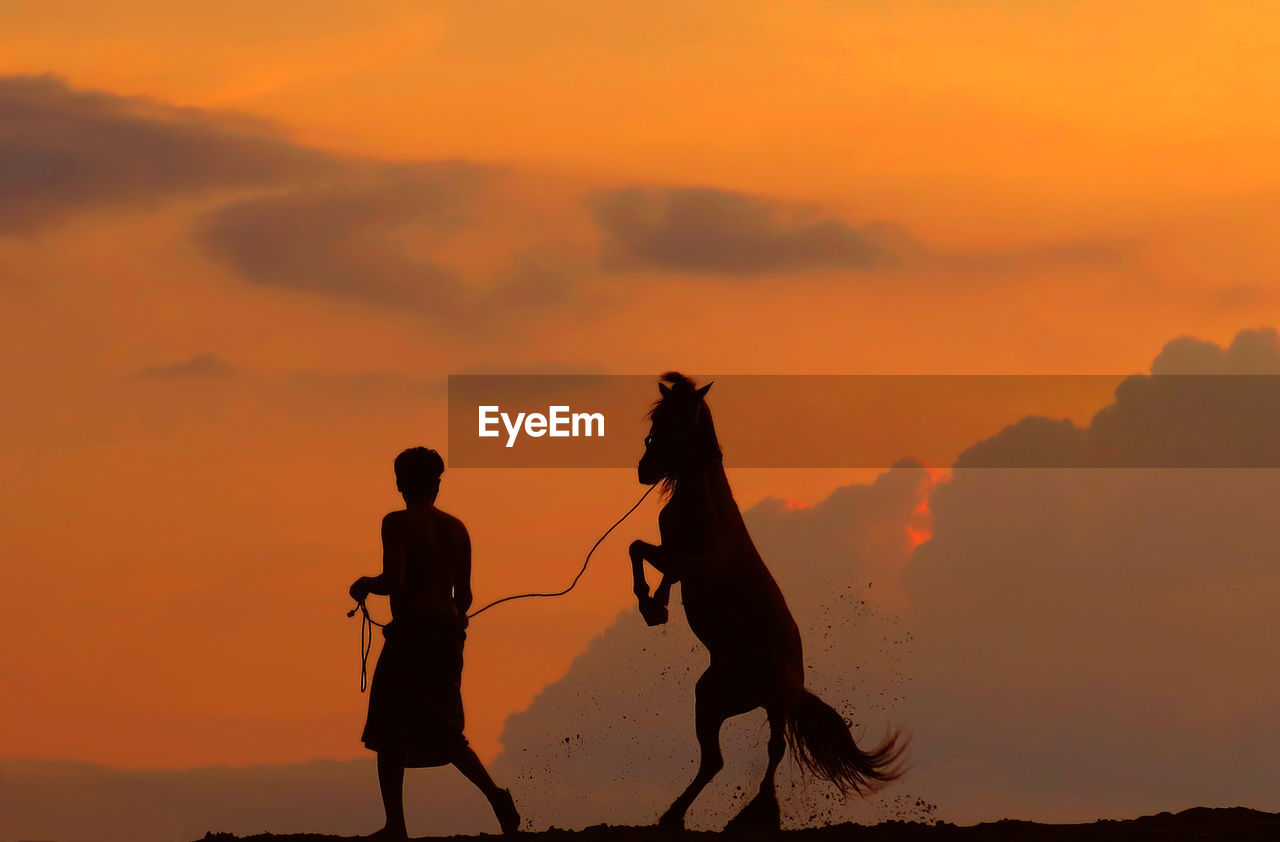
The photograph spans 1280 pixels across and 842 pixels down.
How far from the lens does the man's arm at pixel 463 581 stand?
14.3m

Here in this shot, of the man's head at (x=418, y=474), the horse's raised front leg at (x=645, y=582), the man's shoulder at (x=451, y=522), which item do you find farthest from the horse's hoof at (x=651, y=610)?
the man's head at (x=418, y=474)

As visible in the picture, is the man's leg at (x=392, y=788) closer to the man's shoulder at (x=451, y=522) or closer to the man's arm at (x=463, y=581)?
the man's arm at (x=463, y=581)

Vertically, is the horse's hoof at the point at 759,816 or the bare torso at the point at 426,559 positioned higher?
the bare torso at the point at 426,559

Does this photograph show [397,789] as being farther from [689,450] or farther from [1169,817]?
[1169,817]

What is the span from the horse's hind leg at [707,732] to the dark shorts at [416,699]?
1554 millimetres

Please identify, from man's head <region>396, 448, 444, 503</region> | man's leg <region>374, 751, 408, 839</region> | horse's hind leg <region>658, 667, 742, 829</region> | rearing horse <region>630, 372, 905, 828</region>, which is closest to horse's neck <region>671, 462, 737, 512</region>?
rearing horse <region>630, 372, 905, 828</region>

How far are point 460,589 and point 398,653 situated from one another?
1.94 feet

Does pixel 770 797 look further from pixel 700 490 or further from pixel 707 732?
pixel 700 490

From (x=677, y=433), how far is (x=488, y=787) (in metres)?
2.73

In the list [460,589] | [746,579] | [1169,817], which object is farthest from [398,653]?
[1169,817]

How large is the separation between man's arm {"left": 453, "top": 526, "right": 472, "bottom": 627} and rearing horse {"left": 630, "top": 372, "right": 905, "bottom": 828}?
3.83ft

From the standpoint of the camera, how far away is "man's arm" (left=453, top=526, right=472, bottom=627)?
47.0 feet

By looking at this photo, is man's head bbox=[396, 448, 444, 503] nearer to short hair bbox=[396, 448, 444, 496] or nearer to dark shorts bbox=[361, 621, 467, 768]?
short hair bbox=[396, 448, 444, 496]

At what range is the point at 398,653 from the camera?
14.2 m
